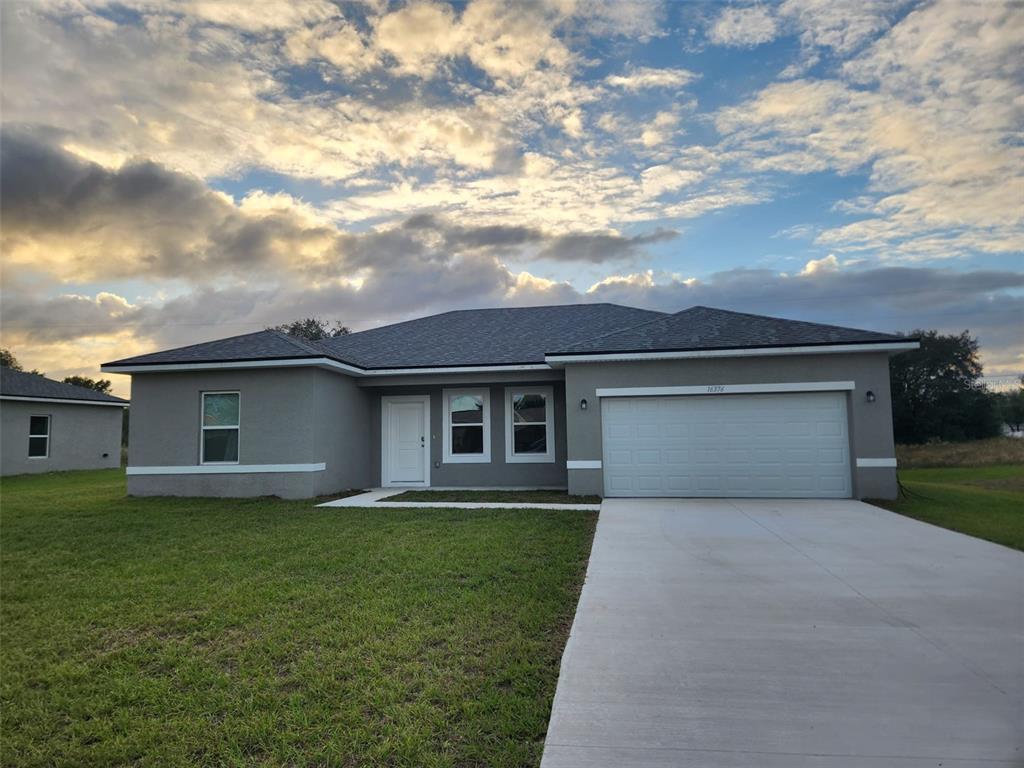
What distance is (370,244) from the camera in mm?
17109

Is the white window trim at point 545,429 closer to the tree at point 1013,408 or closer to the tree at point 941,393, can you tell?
the tree at point 941,393

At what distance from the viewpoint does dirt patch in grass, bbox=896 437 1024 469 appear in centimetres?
1972

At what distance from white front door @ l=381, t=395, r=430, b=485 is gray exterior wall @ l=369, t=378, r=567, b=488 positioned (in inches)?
8.0

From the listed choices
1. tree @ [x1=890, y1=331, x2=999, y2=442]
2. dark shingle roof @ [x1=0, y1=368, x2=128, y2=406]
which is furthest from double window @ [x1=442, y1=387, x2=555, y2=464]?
tree @ [x1=890, y1=331, x2=999, y2=442]

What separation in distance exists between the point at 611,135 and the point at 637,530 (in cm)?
864

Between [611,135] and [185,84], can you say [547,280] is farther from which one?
[185,84]

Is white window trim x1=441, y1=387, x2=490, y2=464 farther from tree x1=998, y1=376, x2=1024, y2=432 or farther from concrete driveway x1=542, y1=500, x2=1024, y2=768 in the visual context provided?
tree x1=998, y1=376, x2=1024, y2=432

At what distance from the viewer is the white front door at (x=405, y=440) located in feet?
46.5

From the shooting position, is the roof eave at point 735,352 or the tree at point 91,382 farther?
the tree at point 91,382

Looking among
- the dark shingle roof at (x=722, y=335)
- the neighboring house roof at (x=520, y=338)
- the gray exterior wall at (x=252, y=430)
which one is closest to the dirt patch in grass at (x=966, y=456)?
the dark shingle roof at (x=722, y=335)

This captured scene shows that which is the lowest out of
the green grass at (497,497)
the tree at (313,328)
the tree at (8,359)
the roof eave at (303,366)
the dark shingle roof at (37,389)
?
the green grass at (497,497)

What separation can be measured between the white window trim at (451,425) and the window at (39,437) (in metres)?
16.9

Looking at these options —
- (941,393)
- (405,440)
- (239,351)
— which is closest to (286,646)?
(239,351)

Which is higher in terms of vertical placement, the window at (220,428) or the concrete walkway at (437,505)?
the window at (220,428)
